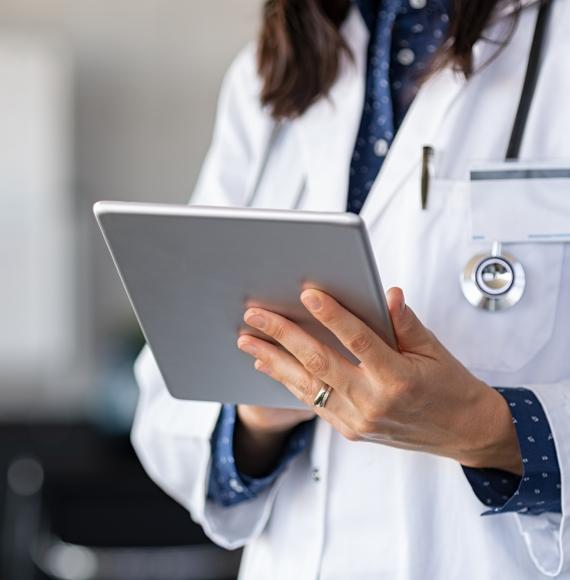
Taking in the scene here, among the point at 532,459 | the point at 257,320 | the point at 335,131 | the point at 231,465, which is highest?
the point at 335,131

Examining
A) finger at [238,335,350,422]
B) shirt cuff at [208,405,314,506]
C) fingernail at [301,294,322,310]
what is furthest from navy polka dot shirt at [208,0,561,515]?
fingernail at [301,294,322,310]

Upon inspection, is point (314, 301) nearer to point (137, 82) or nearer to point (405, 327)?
point (405, 327)

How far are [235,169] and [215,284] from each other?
0.44m

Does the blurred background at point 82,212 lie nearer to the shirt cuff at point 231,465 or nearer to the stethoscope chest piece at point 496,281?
the shirt cuff at point 231,465

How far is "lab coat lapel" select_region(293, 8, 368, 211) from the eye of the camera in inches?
44.4

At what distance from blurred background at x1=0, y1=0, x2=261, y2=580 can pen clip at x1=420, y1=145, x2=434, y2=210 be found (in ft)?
5.98

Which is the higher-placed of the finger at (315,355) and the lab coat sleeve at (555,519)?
the finger at (315,355)

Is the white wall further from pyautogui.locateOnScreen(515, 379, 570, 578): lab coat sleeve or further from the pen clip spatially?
pyautogui.locateOnScreen(515, 379, 570, 578): lab coat sleeve

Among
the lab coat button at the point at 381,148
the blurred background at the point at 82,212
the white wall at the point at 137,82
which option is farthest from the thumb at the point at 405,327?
the white wall at the point at 137,82

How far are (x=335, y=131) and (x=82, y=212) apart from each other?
7.56 ft

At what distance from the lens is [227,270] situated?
853 millimetres

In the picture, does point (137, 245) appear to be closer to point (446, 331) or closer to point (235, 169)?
point (446, 331)

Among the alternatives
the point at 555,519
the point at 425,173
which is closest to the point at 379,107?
the point at 425,173

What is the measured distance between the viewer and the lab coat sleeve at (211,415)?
3.89ft
